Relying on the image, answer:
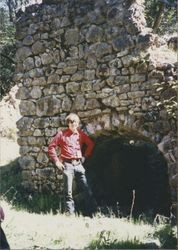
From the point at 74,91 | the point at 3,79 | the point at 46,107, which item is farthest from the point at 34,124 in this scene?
the point at 3,79

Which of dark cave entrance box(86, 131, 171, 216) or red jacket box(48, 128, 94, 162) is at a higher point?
red jacket box(48, 128, 94, 162)

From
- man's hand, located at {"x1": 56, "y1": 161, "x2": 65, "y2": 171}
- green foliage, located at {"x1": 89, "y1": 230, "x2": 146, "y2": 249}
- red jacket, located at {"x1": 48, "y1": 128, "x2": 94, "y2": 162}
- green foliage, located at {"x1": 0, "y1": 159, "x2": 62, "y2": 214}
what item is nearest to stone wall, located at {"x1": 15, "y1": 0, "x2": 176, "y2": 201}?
green foliage, located at {"x1": 0, "y1": 159, "x2": 62, "y2": 214}

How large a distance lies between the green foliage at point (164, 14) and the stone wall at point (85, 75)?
295 inches

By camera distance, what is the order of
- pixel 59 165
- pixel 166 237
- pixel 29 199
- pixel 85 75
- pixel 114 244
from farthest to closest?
pixel 29 199 → pixel 85 75 → pixel 59 165 → pixel 166 237 → pixel 114 244

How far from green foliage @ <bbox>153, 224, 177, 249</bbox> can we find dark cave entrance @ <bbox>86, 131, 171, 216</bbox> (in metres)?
2.45

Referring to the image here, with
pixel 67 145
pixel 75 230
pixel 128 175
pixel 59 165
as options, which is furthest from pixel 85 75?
pixel 75 230

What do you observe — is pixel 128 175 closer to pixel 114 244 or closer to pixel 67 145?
pixel 67 145

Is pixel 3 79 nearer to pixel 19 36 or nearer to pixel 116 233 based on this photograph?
pixel 19 36

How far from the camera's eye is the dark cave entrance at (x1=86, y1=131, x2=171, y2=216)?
8.35 metres

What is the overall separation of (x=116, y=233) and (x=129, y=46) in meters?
3.08

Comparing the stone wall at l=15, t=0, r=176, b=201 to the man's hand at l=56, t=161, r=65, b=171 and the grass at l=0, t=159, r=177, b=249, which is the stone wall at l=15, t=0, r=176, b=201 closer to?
the grass at l=0, t=159, r=177, b=249

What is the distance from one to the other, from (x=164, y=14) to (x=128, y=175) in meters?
10.0

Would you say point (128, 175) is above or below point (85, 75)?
below

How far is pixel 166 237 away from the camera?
17.2ft
